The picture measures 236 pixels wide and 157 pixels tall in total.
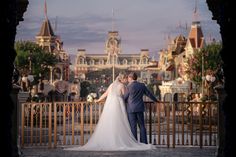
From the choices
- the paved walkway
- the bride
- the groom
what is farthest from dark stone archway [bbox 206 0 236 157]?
the groom

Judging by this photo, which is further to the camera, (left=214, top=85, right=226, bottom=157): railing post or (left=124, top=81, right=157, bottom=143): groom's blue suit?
(left=124, top=81, right=157, bottom=143): groom's blue suit

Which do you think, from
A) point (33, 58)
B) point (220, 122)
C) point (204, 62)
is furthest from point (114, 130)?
point (33, 58)

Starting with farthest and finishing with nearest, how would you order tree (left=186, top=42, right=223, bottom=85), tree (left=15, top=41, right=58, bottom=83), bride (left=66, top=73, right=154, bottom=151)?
1. tree (left=15, top=41, right=58, bottom=83)
2. tree (left=186, top=42, right=223, bottom=85)
3. bride (left=66, top=73, right=154, bottom=151)

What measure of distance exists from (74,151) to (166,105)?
3.95 meters

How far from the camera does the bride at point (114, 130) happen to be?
1878cm

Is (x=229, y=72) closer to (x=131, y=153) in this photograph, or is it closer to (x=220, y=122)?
(x=220, y=122)

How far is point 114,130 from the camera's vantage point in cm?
1916

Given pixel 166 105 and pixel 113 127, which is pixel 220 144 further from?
pixel 166 105

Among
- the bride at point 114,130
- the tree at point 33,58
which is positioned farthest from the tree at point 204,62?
the bride at point 114,130

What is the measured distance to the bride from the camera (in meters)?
18.8

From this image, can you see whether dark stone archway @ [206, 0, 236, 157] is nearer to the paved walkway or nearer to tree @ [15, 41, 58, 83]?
the paved walkway

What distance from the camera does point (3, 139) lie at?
7.66m

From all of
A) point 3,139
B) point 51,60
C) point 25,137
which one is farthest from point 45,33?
point 3,139

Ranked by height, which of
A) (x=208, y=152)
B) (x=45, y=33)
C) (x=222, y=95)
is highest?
(x=45, y=33)
